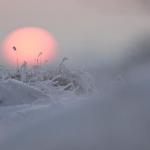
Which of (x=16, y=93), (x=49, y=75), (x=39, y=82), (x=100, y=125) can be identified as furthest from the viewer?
(x=49, y=75)

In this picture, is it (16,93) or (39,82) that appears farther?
(39,82)

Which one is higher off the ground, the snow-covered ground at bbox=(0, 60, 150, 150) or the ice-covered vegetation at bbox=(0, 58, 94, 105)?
the snow-covered ground at bbox=(0, 60, 150, 150)

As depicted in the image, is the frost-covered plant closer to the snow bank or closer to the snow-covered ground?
the snow bank

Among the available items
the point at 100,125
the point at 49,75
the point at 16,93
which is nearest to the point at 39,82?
the point at 16,93

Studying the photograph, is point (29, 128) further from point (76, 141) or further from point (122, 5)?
point (122, 5)

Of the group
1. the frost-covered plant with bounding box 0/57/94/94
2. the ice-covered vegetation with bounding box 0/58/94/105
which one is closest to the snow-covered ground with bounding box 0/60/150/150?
the ice-covered vegetation with bounding box 0/58/94/105

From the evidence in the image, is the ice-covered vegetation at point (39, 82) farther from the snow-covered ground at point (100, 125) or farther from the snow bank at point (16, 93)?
the snow-covered ground at point (100, 125)

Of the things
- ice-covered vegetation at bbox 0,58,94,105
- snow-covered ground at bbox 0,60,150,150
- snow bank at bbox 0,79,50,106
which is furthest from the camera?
ice-covered vegetation at bbox 0,58,94,105

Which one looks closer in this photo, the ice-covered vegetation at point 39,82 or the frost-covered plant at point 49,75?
the ice-covered vegetation at point 39,82

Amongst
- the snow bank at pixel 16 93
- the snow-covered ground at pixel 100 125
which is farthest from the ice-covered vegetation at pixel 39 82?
the snow-covered ground at pixel 100 125

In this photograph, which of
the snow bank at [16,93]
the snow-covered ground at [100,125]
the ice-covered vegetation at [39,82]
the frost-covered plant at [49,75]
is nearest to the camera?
the snow-covered ground at [100,125]

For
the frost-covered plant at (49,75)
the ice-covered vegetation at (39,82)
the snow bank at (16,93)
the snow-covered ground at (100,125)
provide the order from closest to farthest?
1. the snow-covered ground at (100,125)
2. the snow bank at (16,93)
3. the ice-covered vegetation at (39,82)
4. the frost-covered plant at (49,75)

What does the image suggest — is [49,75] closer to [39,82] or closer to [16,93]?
[39,82]

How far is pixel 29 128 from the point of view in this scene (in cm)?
139
